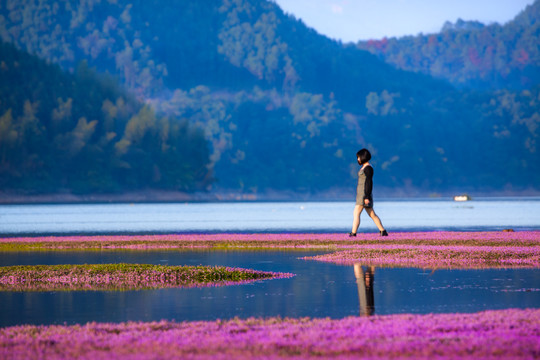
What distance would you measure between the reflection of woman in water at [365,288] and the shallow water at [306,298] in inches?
0.8

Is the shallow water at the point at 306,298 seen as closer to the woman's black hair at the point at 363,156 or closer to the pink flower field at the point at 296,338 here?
the pink flower field at the point at 296,338

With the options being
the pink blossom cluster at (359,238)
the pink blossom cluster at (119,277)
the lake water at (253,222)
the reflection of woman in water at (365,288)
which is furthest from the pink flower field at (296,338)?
the lake water at (253,222)

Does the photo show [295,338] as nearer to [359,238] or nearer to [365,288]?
[365,288]

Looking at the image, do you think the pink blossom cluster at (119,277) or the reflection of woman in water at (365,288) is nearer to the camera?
the reflection of woman in water at (365,288)

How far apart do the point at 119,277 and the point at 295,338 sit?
35.2ft

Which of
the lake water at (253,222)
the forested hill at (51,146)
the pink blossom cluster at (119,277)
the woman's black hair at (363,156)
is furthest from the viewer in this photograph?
the forested hill at (51,146)

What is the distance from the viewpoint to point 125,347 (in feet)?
40.9

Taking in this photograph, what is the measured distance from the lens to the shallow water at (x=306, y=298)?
16.1 metres

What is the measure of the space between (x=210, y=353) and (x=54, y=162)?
592 ft

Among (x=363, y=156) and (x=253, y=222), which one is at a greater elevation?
(x=363, y=156)

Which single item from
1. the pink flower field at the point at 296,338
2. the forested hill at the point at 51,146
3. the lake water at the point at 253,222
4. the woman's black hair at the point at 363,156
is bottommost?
the pink flower field at the point at 296,338

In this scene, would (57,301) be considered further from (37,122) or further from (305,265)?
(37,122)

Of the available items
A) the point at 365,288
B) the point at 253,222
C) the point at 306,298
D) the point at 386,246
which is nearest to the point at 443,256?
the point at 386,246

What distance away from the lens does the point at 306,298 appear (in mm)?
18219
